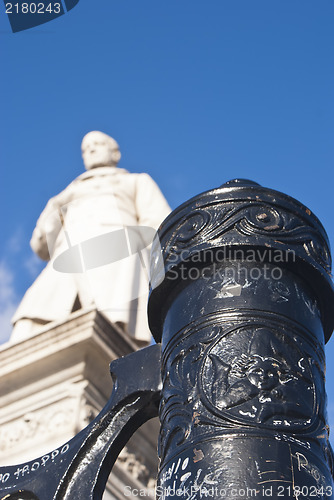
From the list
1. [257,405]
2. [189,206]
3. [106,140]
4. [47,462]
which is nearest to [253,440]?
[257,405]

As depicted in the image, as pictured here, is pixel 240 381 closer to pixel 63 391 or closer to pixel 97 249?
pixel 63 391

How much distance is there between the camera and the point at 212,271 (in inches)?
51.4

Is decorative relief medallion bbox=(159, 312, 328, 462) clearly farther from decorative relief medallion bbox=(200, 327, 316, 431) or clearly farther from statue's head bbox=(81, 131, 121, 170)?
statue's head bbox=(81, 131, 121, 170)

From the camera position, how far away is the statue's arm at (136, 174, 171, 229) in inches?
208

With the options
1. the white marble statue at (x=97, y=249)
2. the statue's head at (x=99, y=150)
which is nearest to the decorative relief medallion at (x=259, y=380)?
the white marble statue at (x=97, y=249)

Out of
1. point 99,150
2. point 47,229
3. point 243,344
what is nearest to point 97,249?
point 47,229

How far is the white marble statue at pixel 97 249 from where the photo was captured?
4664 mm

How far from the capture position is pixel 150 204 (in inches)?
212

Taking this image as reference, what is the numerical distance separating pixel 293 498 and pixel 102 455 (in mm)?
353

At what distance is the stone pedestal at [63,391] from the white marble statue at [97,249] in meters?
0.30

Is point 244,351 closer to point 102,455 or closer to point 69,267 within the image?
point 102,455

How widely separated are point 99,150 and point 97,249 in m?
1.46

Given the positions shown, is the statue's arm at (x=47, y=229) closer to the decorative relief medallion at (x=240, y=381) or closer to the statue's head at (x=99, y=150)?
the statue's head at (x=99, y=150)

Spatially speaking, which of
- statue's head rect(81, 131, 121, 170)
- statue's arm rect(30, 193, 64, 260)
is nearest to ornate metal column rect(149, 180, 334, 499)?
statue's arm rect(30, 193, 64, 260)
